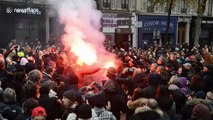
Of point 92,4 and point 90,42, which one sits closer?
point 90,42

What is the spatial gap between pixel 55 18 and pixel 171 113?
21.4 meters

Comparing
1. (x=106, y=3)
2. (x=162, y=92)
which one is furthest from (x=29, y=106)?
(x=106, y=3)

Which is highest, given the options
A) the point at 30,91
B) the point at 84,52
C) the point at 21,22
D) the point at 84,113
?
the point at 21,22

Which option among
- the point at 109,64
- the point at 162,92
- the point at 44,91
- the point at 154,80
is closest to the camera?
the point at 44,91

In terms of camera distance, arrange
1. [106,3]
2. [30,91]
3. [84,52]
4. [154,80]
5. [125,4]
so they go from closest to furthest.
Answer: [30,91]
[154,80]
[84,52]
[106,3]
[125,4]

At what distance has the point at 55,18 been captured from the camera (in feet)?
90.4

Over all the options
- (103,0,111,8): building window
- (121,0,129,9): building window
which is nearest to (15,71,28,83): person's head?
(103,0,111,8): building window

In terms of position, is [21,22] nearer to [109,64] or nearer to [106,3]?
[106,3]

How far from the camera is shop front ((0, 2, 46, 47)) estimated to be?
25.2 m

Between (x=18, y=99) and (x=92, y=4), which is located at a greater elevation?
(x=92, y=4)

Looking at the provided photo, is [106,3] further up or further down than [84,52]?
further up

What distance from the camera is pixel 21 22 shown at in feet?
86.5

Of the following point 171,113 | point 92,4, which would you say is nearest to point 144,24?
point 92,4

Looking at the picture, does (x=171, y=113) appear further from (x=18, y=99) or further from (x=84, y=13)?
(x=84, y=13)
